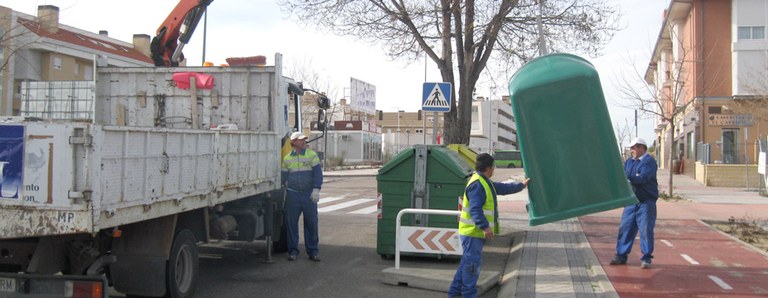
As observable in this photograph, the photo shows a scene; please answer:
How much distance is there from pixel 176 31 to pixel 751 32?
3217 cm

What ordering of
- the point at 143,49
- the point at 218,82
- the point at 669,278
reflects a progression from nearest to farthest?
the point at 669,278, the point at 218,82, the point at 143,49

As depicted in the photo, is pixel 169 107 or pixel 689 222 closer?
pixel 169 107

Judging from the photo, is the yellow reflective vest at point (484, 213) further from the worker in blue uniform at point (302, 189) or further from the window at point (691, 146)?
the window at point (691, 146)

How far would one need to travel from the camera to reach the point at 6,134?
4711 millimetres

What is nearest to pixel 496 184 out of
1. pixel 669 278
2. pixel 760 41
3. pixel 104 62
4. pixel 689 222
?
pixel 669 278

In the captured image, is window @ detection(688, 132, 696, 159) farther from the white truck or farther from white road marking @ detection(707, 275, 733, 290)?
the white truck

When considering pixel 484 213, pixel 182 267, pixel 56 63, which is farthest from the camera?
pixel 56 63

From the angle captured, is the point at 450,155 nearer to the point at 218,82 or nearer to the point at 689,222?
the point at 218,82

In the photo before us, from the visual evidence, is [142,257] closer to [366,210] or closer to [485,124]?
[366,210]

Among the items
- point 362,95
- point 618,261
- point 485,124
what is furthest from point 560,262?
point 485,124

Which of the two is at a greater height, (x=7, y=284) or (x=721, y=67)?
(x=721, y=67)

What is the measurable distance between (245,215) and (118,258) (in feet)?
8.05

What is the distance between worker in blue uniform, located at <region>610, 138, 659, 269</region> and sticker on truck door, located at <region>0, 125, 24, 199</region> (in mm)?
6263

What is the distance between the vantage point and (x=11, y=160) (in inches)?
186
